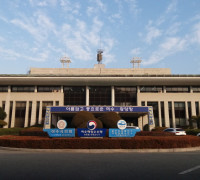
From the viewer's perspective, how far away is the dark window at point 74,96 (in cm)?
4066

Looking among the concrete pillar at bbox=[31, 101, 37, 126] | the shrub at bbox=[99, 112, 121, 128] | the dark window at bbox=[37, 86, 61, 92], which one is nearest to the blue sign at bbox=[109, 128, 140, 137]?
the shrub at bbox=[99, 112, 121, 128]

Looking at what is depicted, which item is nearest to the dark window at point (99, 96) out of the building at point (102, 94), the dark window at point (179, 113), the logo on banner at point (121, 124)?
the building at point (102, 94)

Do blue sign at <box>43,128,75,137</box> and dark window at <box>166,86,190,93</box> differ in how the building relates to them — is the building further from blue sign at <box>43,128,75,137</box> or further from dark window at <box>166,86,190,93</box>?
blue sign at <box>43,128,75,137</box>

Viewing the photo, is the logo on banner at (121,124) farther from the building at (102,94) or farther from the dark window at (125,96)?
the dark window at (125,96)

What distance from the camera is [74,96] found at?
40.7 meters

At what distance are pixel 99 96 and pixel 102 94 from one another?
0.75 meters

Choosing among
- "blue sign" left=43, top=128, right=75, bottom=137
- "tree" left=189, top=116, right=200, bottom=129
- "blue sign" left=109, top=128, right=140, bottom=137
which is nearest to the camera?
"blue sign" left=109, top=128, right=140, bottom=137

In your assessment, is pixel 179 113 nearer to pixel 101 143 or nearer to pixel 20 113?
pixel 101 143

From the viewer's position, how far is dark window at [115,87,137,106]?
4044 centimetres

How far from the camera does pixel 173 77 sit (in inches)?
1468

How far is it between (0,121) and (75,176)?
3273 centimetres

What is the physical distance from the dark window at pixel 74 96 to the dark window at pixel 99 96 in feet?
5.44

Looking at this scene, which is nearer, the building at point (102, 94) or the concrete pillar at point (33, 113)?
the building at point (102, 94)

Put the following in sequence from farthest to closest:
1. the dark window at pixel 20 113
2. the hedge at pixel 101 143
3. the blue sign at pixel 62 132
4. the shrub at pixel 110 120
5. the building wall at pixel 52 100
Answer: the dark window at pixel 20 113 → the building wall at pixel 52 100 → the shrub at pixel 110 120 → the blue sign at pixel 62 132 → the hedge at pixel 101 143
